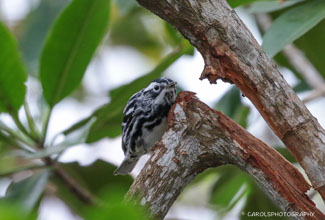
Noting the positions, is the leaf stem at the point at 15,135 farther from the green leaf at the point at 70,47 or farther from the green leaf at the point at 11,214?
the green leaf at the point at 11,214

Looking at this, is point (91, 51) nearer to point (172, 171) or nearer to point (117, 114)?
point (117, 114)

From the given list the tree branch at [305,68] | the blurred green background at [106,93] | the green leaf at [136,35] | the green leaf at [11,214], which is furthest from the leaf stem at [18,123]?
the green leaf at [11,214]

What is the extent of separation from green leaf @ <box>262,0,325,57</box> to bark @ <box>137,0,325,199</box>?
0.66 metres

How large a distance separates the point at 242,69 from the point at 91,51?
1.35 metres

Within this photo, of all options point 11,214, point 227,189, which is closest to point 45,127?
point 227,189

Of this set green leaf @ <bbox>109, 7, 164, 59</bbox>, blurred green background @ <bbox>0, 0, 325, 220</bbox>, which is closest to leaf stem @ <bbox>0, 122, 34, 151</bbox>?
blurred green background @ <bbox>0, 0, 325, 220</bbox>

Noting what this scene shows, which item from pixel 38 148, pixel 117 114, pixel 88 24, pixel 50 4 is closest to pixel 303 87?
pixel 117 114

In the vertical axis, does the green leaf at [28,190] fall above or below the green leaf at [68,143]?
below

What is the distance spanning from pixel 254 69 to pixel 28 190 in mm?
1640

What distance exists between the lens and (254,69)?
5.73 feet

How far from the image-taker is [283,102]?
1.73 metres

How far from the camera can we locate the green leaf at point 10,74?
2.77m

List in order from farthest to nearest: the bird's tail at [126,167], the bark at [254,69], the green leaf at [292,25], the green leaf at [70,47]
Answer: the bird's tail at [126,167], the green leaf at [70,47], the green leaf at [292,25], the bark at [254,69]

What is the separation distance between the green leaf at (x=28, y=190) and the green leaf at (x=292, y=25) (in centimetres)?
137
